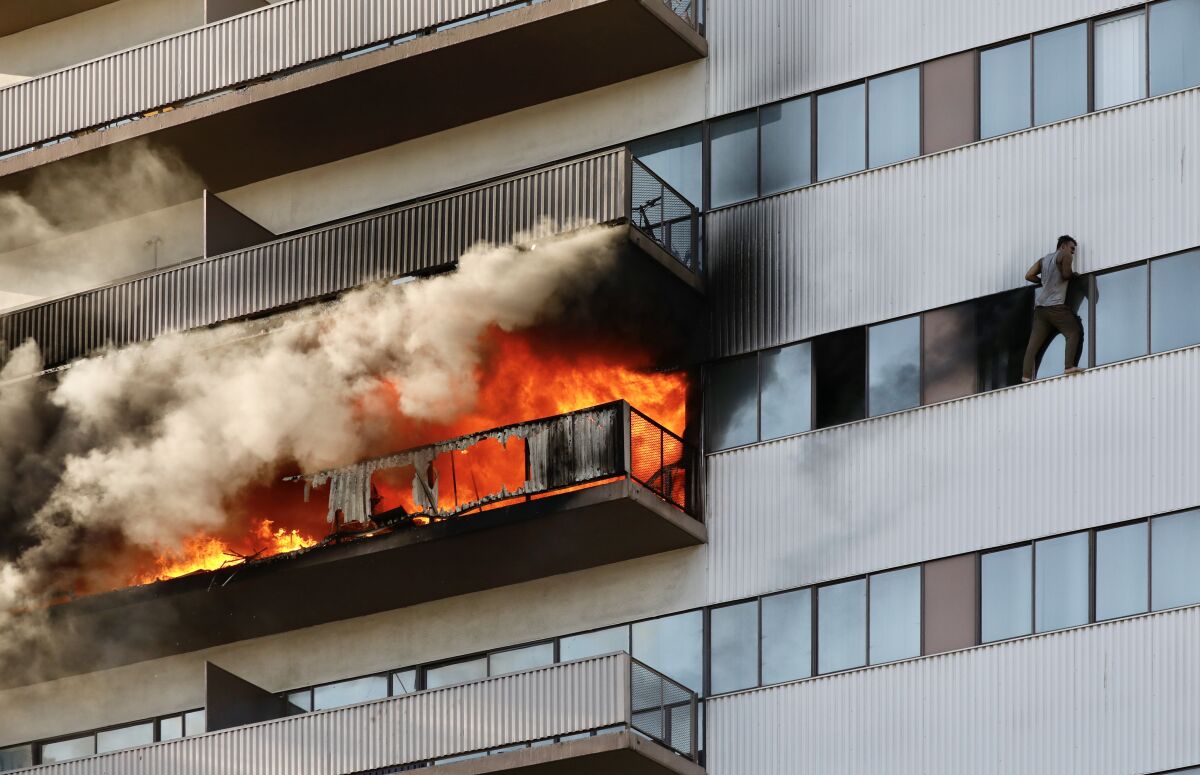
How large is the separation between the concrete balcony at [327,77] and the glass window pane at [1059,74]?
18.3 ft

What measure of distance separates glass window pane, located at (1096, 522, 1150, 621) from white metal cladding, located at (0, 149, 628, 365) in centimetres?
859

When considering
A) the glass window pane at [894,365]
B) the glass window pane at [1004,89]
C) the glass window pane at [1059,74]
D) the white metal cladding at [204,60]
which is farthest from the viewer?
the white metal cladding at [204,60]

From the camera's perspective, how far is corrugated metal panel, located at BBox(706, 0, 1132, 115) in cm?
3459

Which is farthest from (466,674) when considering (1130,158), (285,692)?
(1130,158)

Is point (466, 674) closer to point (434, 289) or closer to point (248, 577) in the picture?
point (248, 577)

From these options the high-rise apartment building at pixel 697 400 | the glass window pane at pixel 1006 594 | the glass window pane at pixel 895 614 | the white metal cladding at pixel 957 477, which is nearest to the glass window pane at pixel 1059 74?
the high-rise apartment building at pixel 697 400

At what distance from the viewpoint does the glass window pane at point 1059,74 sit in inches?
1332

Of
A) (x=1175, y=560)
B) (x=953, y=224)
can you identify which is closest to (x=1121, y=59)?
(x=953, y=224)

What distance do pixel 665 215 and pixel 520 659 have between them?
7.06m

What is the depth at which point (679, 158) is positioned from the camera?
3719 centimetres

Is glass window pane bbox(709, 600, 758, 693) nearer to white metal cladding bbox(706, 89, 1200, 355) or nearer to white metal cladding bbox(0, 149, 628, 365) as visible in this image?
white metal cladding bbox(706, 89, 1200, 355)

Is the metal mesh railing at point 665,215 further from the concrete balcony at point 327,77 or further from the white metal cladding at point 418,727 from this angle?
the white metal cladding at point 418,727

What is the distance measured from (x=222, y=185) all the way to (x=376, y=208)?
3189 mm

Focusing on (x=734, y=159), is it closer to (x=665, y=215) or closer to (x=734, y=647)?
(x=665, y=215)
